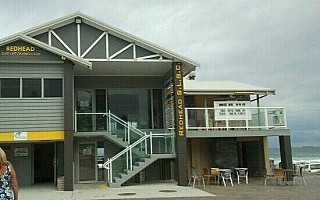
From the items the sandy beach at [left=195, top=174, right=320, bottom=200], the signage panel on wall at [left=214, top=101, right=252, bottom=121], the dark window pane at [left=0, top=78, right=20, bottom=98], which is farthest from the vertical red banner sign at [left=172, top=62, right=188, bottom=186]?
the dark window pane at [left=0, top=78, right=20, bottom=98]

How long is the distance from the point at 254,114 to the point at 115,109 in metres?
7.29

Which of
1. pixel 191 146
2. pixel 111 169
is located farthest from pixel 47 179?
pixel 191 146

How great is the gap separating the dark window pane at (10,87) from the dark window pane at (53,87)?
1.14 meters

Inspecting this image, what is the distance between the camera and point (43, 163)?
64.0 ft

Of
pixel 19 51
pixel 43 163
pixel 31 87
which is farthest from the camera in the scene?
pixel 43 163

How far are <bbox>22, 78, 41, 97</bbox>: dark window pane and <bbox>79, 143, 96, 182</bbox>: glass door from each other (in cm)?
463

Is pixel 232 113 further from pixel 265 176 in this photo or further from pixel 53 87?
pixel 53 87

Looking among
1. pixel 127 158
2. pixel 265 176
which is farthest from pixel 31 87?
pixel 265 176

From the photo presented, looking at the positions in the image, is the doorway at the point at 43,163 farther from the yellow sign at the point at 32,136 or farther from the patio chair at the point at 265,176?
the patio chair at the point at 265,176

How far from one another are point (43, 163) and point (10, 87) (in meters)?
4.90

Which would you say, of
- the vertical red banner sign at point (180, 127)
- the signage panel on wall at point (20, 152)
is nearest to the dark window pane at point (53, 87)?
the signage panel on wall at point (20, 152)

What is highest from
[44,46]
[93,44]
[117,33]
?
[117,33]

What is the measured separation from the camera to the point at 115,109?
68.7 ft

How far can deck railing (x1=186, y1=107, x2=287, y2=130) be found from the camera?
18812 millimetres
